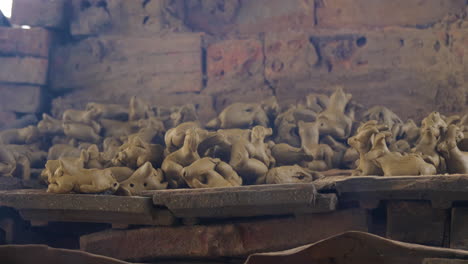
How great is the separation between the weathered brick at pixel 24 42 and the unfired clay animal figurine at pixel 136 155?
7.03 feet

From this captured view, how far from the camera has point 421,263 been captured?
2822mm

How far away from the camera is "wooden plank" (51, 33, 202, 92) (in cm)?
588

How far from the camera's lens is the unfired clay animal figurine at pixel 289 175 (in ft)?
13.2

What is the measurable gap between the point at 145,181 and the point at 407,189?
58.5 inches

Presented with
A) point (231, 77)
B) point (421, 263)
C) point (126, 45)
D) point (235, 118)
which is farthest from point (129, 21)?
point (421, 263)

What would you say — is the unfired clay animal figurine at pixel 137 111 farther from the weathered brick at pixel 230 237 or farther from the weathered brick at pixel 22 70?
the weathered brick at pixel 230 237

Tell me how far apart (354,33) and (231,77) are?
1090 millimetres

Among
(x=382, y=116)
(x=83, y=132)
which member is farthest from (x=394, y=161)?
(x=83, y=132)

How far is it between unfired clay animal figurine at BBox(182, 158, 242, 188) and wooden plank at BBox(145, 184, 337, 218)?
244 mm

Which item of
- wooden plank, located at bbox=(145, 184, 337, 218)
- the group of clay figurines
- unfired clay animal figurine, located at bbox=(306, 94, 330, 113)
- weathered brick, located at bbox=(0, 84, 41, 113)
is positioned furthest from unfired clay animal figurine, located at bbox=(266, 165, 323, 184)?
weathered brick, located at bbox=(0, 84, 41, 113)

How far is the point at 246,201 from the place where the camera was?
3.54 meters

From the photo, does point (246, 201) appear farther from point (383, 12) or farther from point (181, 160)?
point (383, 12)

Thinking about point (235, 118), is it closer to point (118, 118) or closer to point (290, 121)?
point (290, 121)

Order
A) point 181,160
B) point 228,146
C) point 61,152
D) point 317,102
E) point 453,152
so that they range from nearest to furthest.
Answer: point 453,152
point 181,160
point 228,146
point 61,152
point 317,102
